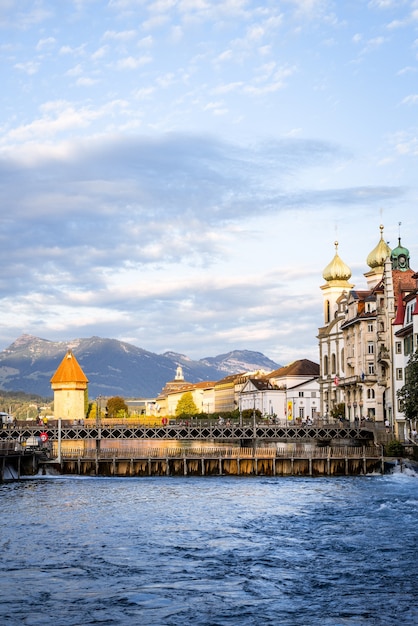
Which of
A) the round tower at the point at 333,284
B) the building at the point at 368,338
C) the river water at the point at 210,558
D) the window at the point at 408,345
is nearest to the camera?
the river water at the point at 210,558

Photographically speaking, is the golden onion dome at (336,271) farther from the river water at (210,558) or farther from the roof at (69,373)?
the river water at (210,558)

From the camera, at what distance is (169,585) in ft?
95.6

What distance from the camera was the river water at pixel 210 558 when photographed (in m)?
25.6

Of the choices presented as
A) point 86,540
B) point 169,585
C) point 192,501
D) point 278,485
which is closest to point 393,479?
point 278,485

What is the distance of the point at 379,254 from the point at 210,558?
102 m

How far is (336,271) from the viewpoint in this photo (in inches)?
5871

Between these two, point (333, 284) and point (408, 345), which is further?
point (333, 284)

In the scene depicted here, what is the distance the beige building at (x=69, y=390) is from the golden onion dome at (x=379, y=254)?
238ft

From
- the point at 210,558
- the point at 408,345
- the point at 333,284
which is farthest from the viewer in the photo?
the point at 333,284

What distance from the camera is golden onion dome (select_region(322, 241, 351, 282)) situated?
149 meters

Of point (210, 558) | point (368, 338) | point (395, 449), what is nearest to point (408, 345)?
point (395, 449)

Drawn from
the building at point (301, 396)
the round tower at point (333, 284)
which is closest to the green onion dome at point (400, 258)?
the round tower at point (333, 284)

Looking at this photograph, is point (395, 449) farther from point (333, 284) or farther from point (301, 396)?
point (301, 396)

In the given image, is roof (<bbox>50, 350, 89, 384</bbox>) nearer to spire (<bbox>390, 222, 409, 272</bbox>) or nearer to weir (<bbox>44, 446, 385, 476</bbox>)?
spire (<bbox>390, 222, 409, 272</bbox>)
